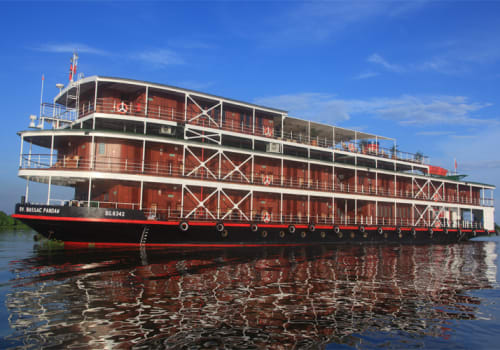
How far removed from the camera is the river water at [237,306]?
732cm

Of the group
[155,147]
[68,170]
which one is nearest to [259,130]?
[155,147]

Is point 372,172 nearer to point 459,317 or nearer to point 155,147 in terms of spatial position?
point 155,147

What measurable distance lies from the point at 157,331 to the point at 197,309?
5.81ft

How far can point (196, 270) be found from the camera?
1501 cm

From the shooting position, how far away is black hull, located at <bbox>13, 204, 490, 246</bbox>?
20.3 meters

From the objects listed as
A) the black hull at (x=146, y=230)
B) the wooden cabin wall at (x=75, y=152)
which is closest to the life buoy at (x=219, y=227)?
the black hull at (x=146, y=230)

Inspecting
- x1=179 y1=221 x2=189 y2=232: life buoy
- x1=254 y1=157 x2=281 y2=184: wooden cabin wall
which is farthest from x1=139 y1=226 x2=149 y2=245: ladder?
x1=254 y1=157 x2=281 y2=184: wooden cabin wall

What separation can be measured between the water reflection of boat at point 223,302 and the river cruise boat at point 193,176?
5552mm

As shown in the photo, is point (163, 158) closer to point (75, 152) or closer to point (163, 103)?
point (163, 103)

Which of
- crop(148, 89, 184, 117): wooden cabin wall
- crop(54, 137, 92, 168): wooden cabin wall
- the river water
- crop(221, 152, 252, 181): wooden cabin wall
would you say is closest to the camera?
the river water

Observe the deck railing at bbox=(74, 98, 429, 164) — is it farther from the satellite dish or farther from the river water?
the river water

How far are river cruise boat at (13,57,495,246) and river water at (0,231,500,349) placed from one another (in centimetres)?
599

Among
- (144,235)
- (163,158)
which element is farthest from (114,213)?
(163,158)

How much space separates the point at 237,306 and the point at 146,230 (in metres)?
13.7
